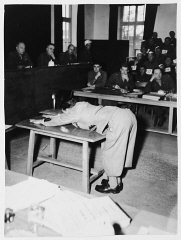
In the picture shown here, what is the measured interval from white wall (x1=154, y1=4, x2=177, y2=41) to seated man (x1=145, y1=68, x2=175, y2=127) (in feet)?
16.0

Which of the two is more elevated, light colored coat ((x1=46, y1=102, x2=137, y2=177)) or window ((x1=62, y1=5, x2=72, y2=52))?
window ((x1=62, y1=5, x2=72, y2=52))

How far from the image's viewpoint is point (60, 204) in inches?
57.6

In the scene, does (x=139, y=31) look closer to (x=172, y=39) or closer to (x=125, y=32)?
(x=125, y=32)

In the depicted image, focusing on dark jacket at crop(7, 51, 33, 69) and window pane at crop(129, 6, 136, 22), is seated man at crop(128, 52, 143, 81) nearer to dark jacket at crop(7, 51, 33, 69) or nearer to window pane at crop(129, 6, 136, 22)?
dark jacket at crop(7, 51, 33, 69)

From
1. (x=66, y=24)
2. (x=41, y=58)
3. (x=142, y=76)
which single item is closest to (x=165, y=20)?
(x=66, y=24)

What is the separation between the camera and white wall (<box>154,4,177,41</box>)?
10117 millimetres

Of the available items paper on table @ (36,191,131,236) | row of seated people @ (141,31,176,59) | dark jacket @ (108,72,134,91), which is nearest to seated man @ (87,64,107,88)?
dark jacket @ (108,72,134,91)

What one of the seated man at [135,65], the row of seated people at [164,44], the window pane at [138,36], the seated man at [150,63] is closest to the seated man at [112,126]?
the seated man at [135,65]

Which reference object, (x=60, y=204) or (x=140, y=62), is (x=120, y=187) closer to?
(x=60, y=204)

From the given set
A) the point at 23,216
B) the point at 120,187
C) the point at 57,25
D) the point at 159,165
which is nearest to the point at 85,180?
the point at 120,187

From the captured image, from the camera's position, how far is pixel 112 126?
2754 millimetres

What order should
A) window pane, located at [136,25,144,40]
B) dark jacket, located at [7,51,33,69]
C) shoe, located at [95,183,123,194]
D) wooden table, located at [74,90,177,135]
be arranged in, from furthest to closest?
window pane, located at [136,25,144,40]
dark jacket, located at [7,51,33,69]
wooden table, located at [74,90,177,135]
shoe, located at [95,183,123,194]

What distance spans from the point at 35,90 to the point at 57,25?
4881 millimetres

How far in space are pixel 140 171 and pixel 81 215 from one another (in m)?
2.39
